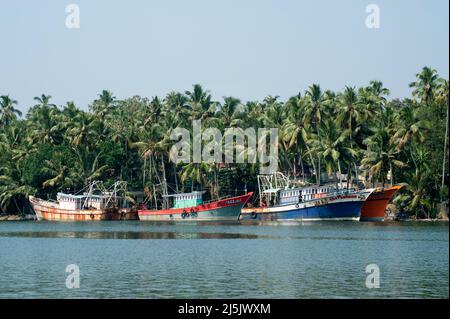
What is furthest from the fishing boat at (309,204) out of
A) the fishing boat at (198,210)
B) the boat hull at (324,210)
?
the fishing boat at (198,210)

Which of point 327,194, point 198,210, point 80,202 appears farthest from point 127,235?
point 80,202

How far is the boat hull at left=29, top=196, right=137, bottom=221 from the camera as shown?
112250 millimetres

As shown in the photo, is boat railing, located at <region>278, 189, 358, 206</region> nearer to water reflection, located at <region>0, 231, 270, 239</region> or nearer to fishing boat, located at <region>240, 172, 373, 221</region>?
fishing boat, located at <region>240, 172, 373, 221</region>

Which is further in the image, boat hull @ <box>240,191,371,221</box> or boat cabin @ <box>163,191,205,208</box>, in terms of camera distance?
boat cabin @ <box>163,191,205,208</box>

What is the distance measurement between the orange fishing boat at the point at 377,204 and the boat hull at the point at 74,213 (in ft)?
106

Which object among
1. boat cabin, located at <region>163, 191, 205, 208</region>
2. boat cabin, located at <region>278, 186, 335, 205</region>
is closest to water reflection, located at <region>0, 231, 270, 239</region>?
boat cabin, located at <region>278, 186, 335, 205</region>

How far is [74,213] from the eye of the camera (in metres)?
113

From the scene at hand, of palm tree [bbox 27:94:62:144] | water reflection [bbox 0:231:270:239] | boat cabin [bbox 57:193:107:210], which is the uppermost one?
palm tree [bbox 27:94:62:144]

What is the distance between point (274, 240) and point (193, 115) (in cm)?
5172

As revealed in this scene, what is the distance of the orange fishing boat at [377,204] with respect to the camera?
91625 millimetres

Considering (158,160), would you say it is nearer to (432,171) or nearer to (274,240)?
(432,171)

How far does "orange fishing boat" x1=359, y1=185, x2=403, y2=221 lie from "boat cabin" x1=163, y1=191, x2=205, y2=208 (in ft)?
67.8

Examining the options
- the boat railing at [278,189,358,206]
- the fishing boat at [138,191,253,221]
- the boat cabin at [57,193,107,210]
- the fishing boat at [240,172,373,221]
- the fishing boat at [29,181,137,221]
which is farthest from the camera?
the boat cabin at [57,193,107,210]
